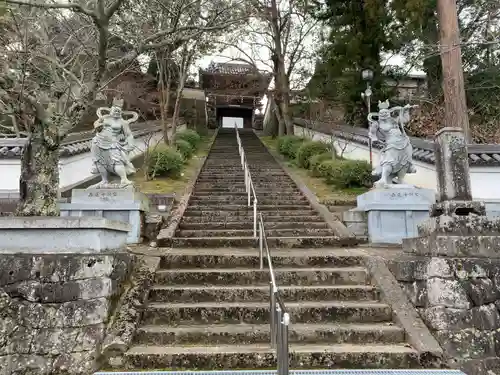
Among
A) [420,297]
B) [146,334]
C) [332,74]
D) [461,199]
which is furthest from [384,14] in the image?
[146,334]

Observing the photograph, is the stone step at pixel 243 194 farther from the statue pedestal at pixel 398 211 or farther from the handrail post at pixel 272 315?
the handrail post at pixel 272 315

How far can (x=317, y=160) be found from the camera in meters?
12.1

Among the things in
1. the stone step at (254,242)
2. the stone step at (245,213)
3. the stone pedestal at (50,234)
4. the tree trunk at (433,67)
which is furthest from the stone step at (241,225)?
the tree trunk at (433,67)

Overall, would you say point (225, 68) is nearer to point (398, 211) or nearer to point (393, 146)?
point (393, 146)

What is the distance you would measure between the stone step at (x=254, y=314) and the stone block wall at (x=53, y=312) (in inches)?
25.8

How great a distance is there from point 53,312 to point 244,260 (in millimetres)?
2557

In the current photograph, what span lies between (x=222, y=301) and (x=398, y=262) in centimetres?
215

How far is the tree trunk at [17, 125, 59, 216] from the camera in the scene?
13.1ft

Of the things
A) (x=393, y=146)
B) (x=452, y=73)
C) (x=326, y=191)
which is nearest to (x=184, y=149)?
(x=326, y=191)

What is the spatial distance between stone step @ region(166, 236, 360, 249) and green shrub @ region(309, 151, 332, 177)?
5.65 meters

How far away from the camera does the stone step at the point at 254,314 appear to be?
4.23 metres

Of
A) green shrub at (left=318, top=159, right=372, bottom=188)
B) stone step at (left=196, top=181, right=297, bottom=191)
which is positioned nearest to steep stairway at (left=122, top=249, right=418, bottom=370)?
green shrub at (left=318, top=159, right=372, bottom=188)

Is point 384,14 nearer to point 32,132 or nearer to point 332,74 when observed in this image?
point 332,74

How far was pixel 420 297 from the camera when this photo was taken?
13.6ft
